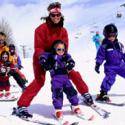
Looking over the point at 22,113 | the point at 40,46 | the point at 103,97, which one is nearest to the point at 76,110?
the point at 22,113

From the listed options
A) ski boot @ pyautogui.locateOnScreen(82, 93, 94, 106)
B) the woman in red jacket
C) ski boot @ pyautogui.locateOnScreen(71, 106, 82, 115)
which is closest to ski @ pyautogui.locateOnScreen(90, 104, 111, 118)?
ski boot @ pyautogui.locateOnScreen(82, 93, 94, 106)

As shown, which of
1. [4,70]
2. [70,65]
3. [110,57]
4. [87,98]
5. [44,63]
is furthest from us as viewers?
[4,70]

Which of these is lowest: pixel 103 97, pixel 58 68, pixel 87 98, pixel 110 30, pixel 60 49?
pixel 103 97

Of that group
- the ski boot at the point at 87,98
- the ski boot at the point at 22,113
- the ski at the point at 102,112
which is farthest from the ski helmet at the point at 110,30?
the ski boot at the point at 22,113

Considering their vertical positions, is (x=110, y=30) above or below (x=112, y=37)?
above

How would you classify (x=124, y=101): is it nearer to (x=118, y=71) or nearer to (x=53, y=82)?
(x=118, y=71)

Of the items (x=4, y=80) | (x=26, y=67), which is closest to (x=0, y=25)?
(x=26, y=67)

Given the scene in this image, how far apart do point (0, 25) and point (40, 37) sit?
58.9 m

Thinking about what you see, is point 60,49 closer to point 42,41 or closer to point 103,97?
point 42,41

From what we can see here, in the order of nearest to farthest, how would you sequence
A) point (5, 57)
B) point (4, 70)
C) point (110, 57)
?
1. point (110, 57)
2. point (4, 70)
3. point (5, 57)

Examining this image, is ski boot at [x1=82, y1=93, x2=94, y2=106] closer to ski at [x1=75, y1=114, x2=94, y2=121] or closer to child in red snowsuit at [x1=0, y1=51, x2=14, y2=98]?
ski at [x1=75, y1=114, x2=94, y2=121]

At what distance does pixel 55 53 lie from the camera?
280 inches

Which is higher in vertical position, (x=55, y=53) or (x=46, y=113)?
(x=55, y=53)

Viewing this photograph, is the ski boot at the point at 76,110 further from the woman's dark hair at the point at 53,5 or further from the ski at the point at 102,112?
the woman's dark hair at the point at 53,5
